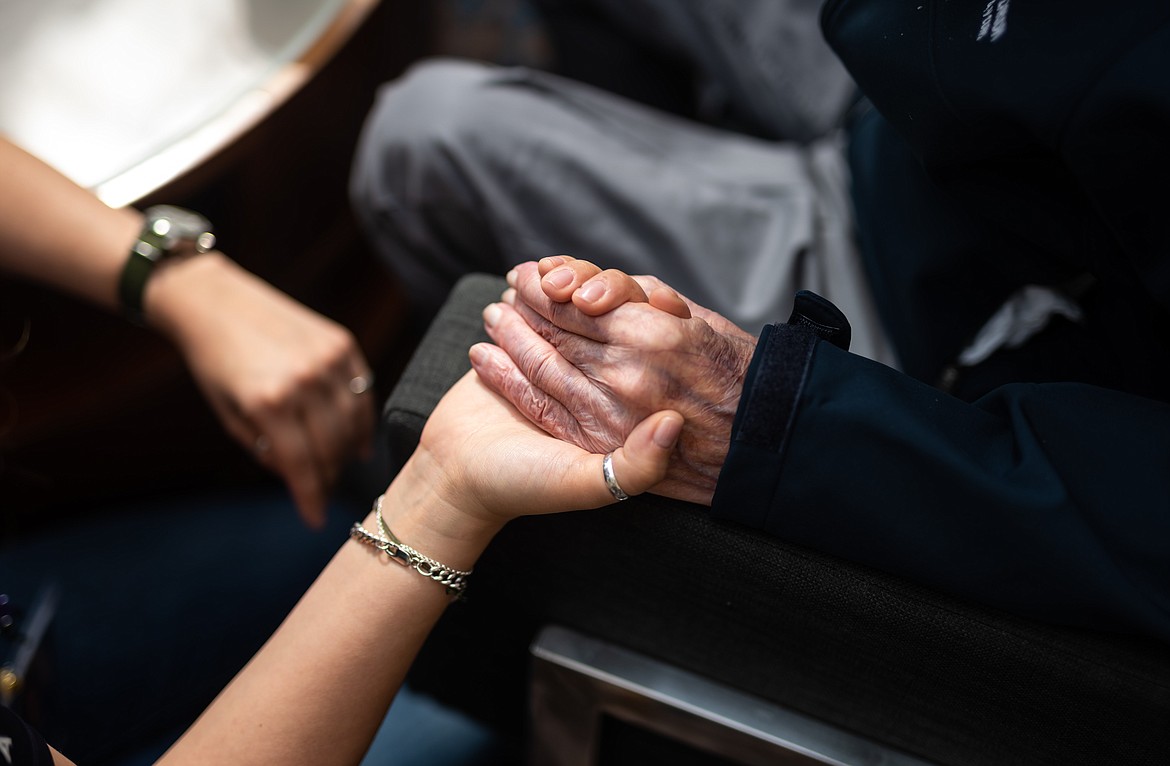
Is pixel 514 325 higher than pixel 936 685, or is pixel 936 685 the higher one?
pixel 514 325

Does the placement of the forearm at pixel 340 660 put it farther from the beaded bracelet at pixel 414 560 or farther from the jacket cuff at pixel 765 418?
the jacket cuff at pixel 765 418

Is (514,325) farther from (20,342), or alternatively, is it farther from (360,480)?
(20,342)

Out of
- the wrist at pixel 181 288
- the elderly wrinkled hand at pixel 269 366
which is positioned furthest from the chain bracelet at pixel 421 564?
the wrist at pixel 181 288

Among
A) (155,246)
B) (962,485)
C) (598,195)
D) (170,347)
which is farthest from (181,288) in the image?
(962,485)

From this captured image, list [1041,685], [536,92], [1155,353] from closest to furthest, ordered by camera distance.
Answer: [1041,685], [1155,353], [536,92]

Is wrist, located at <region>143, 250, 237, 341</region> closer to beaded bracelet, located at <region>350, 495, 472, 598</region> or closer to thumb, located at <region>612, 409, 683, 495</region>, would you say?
beaded bracelet, located at <region>350, 495, 472, 598</region>

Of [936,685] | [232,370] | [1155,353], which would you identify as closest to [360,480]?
[232,370]

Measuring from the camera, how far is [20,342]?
72 centimetres

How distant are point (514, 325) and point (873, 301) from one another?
12.9 inches

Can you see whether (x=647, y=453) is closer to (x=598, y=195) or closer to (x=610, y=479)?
(x=610, y=479)

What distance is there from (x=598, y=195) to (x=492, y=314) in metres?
0.27

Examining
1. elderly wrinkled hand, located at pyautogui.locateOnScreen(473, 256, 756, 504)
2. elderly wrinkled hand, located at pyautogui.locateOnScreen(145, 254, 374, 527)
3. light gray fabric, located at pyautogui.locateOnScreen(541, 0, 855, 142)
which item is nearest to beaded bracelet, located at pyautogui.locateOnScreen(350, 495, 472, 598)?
elderly wrinkled hand, located at pyautogui.locateOnScreen(473, 256, 756, 504)

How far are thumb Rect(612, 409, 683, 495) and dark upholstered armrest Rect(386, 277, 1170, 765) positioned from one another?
55 mm

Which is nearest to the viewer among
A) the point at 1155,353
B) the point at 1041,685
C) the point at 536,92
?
the point at 1041,685
